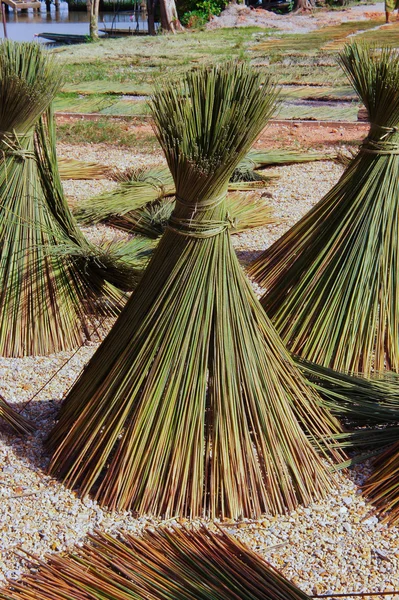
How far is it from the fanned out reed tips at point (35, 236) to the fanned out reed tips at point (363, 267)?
0.96 m

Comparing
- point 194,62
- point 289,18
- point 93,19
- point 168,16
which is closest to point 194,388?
point 194,62

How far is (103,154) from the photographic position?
23.1 ft

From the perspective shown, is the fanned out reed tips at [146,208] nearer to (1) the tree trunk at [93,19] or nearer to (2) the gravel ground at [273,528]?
(2) the gravel ground at [273,528]

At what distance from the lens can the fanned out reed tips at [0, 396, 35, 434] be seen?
101 inches

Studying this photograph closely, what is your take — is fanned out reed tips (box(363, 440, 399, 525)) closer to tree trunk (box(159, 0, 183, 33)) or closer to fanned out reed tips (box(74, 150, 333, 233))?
fanned out reed tips (box(74, 150, 333, 233))

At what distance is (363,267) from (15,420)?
1.52 meters

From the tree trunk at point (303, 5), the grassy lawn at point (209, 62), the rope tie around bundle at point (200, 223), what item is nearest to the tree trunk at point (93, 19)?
the grassy lawn at point (209, 62)

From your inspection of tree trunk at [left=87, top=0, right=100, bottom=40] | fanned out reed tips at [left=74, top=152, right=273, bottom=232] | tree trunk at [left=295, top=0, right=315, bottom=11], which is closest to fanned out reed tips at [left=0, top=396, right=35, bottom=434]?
fanned out reed tips at [left=74, top=152, right=273, bottom=232]

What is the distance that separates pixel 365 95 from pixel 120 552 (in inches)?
84.7

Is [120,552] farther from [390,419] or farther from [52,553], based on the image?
[390,419]

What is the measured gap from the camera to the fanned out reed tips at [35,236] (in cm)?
310

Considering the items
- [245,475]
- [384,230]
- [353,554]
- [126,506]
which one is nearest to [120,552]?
[126,506]

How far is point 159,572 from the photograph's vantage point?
1.89 m

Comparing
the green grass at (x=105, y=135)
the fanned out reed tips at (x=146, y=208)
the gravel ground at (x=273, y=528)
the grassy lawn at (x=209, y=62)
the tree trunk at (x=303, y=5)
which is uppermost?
the tree trunk at (x=303, y=5)
